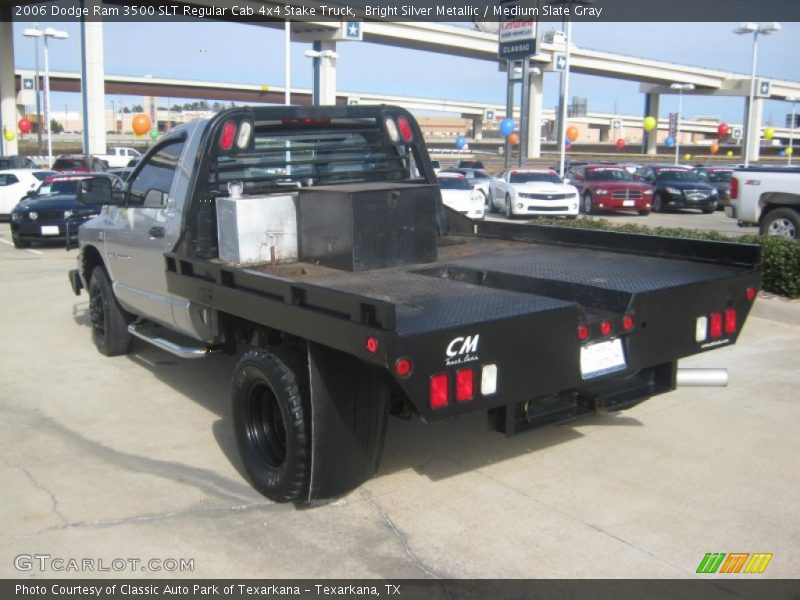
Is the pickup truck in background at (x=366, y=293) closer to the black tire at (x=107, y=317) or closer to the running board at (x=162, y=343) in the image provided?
the running board at (x=162, y=343)

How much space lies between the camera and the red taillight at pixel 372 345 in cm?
358

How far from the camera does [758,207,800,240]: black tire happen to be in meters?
14.2

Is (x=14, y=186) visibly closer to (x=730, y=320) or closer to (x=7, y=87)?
(x=730, y=320)

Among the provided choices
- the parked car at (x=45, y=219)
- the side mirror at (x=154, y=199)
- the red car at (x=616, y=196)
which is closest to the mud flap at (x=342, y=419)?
the side mirror at (x=154, y=199)

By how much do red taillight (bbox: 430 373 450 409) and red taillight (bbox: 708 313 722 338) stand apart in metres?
1.91

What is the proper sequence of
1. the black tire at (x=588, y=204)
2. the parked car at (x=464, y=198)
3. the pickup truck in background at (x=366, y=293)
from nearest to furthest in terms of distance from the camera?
the pickup truck in background at (x=366, y=293) < the parked car at (x=464, y=198) < the black tire at (x=588, y=204)

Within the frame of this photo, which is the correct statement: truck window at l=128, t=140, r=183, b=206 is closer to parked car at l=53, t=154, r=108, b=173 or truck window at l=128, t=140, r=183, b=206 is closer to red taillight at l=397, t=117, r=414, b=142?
red taillight at l=397, t=117, r=414, b=142

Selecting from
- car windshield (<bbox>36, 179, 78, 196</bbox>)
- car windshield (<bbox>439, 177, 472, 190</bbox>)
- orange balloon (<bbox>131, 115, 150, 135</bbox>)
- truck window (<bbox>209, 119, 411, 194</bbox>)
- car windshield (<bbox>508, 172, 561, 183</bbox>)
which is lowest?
car windshield (<bbox>36, 179, 78, 196</bbox>)

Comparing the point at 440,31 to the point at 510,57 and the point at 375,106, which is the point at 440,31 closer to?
the point at 510,57

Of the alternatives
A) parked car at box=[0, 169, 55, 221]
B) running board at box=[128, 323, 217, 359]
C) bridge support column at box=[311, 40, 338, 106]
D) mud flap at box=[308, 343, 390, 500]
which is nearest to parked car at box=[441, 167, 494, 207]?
parked car at box=[0, 169, 55, 221]

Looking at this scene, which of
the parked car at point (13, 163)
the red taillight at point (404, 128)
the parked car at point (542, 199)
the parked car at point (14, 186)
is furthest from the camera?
the parked car at point (13, 163)

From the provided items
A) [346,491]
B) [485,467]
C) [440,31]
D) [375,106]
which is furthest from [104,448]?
[440,31]

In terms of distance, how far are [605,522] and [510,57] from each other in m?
39.9

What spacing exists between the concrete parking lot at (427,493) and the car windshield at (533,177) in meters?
18.3
